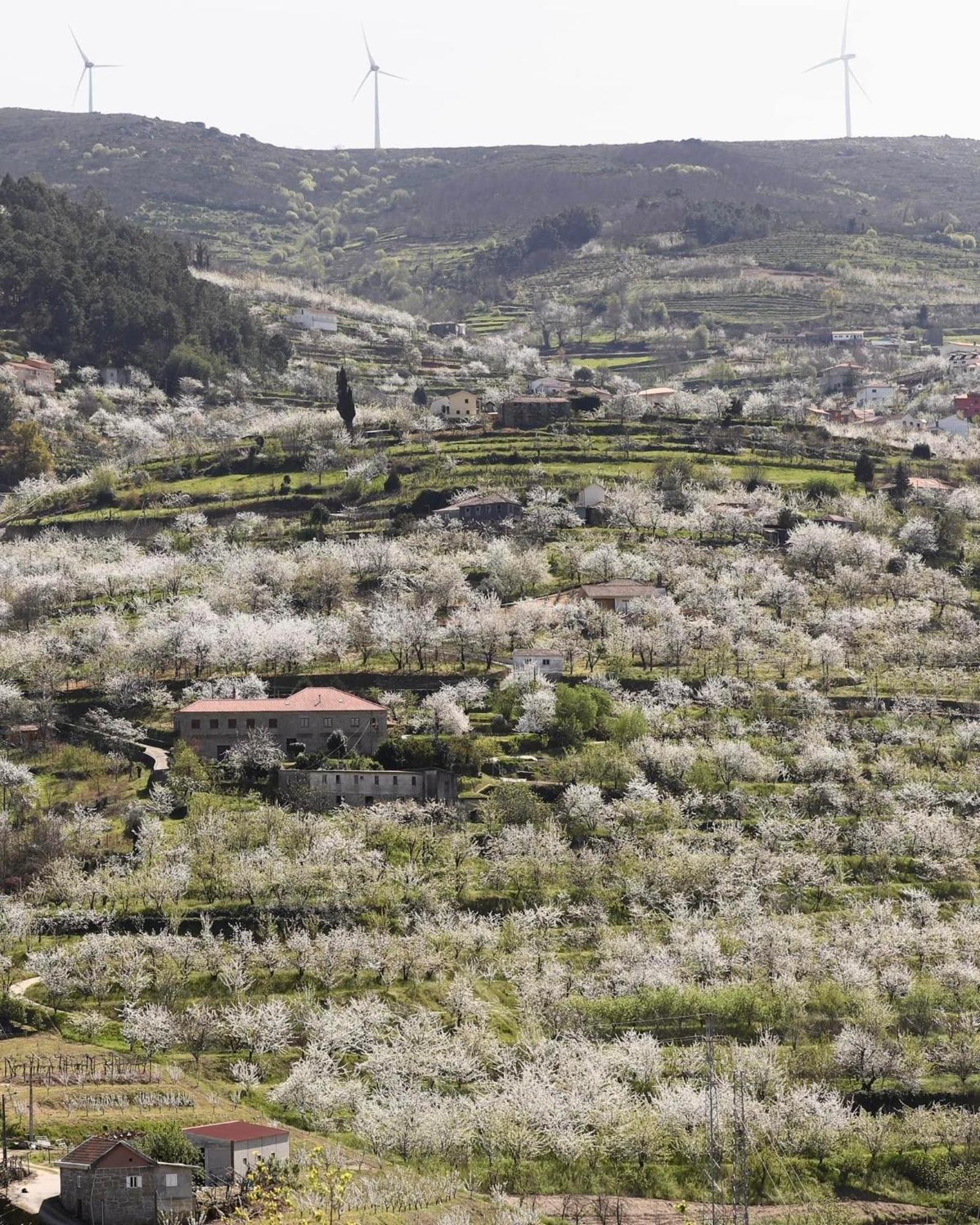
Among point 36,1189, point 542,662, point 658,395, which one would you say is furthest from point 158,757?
point 658,395

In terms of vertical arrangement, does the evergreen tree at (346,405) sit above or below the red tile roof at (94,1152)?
above

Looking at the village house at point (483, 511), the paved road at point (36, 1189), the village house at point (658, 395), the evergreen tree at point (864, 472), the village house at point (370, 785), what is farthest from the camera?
the village house at point (658, 395)

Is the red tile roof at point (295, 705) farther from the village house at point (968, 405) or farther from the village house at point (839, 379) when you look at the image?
the village house at point (839, 379)

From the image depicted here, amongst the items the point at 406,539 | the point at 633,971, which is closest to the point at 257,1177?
the point at 633,971

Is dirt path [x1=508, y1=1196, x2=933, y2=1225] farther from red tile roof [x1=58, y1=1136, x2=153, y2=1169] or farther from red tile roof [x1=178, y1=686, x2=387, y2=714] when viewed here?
red tile roof [x1=178, y1=686, x2=387, y2=714]

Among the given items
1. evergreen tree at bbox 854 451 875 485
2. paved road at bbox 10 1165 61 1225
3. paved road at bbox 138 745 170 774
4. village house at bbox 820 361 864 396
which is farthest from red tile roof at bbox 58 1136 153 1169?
village house at bbox 820 361 864 396

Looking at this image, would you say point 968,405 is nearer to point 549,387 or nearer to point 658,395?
point 658,395

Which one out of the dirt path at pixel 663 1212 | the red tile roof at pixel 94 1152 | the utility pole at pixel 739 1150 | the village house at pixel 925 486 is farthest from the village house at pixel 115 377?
the red tile roof at pixel 94 1152
